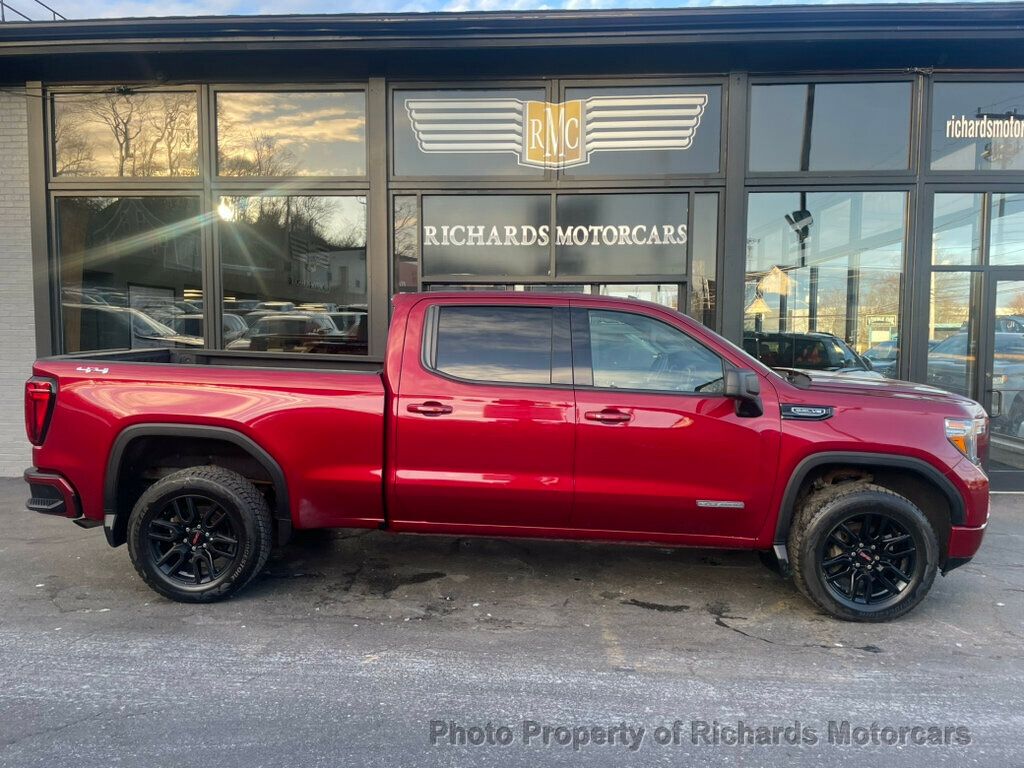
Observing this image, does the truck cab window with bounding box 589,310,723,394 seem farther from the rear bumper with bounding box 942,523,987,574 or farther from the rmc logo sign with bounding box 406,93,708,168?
the rmc logo sign with bounding box 406,93,708,168

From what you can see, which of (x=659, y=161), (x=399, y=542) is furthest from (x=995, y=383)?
(x=399, y=542)

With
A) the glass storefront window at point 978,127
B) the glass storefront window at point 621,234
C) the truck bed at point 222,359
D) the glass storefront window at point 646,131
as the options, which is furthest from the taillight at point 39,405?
the glass storefront window at point 978,127

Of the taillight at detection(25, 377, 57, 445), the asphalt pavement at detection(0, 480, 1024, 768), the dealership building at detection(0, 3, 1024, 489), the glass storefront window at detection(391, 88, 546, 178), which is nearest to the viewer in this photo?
the asphalt pavement at detection(0, 480, 1024, 768)

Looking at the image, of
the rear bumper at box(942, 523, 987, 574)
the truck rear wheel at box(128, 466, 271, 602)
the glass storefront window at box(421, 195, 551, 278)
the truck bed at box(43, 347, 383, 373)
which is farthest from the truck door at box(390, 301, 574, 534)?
the glass storefront window at box(421, 195, 551, 278)

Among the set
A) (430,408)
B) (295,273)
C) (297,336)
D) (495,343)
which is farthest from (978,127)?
(297,336)

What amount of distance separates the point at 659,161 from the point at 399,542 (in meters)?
5.15

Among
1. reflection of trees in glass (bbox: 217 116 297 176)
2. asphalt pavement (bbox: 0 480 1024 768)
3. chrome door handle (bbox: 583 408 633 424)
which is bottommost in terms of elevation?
asphalt pavement (bbox: 0 480 1024 768)

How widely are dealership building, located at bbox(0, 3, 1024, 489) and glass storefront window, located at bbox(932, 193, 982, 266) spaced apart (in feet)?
0.08

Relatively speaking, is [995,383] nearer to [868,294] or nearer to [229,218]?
[868,294]

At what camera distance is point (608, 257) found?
7699 millimetres

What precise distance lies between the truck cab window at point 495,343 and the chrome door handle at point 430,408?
0.22m

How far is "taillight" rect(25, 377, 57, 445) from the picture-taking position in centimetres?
406

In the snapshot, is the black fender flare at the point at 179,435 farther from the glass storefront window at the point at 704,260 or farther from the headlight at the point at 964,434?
the glass storefront window at the point at 704,260

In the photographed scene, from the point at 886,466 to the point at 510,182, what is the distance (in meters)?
5.22
